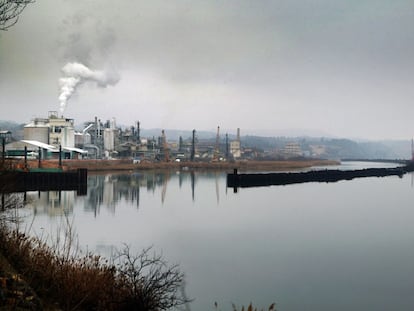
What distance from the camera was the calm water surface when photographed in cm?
814

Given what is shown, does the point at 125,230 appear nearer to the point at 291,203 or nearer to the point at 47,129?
the point at 291,203

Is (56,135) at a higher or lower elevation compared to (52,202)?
higher

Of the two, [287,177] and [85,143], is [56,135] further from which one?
[287,177]

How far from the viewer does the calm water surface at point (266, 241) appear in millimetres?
8141

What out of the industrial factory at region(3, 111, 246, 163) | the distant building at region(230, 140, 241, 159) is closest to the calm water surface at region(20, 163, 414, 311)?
the industrial factory at region(3, 111, 246, 163)

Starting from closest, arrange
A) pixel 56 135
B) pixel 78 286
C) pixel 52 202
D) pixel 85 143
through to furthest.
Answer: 1. pixel 78 286
2. pixel 52 202
3. pixel 56 135
4. pixel 85 143

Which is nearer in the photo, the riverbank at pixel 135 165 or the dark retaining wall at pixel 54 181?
the dark retaining wall at pixel 54 181

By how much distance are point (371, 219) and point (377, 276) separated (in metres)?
10.1

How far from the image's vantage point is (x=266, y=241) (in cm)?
1345

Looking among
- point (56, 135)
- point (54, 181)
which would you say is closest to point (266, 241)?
point (54, 181)

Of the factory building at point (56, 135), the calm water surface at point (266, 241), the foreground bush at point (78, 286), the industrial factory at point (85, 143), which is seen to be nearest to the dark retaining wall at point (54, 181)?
the calm water surface at point (266, 241)

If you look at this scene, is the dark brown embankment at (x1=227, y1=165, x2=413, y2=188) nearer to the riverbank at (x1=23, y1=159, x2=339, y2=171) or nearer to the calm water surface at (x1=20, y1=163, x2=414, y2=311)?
the calm water surface at (x1=20, y1=163, x2=414, y2=311)

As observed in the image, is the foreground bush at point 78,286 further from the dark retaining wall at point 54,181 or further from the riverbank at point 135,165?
the riverbank at point 135,165

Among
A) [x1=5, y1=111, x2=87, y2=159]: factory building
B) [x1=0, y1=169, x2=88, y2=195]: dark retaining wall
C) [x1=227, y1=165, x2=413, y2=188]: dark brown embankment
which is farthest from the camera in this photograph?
[x1=5, y1=111, x2=87, y2=159]: factory building
